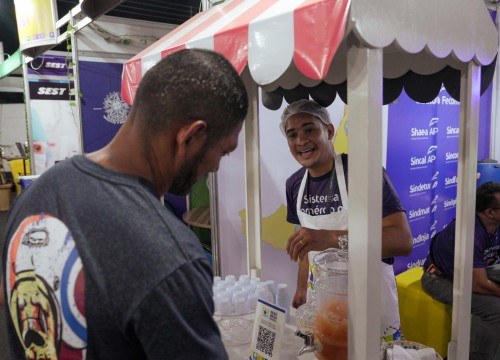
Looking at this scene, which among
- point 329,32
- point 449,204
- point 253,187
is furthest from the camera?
point 449,204

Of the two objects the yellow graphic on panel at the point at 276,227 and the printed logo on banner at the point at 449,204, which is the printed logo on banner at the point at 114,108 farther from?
the printed logo on banner at the point at 449,204

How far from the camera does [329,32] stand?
42.1 inches

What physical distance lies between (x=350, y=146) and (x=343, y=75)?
1121 mm

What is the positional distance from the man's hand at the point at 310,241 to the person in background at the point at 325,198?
0.27 m

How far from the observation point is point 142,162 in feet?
2.65

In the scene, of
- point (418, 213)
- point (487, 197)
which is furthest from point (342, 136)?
point (418, 213)

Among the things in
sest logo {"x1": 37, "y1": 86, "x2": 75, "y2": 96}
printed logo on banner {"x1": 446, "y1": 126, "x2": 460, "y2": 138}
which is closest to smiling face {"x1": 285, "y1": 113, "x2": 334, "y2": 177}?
printed logo on banner {"x1": 446, "y1": 126, "x2": 460, "y2": 138}

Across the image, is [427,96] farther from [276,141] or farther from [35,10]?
[35,10]

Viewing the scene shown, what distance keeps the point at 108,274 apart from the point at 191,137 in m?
0.30

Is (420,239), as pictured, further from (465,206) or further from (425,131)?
(465,206)

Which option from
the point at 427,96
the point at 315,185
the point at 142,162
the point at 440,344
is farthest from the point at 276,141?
the point at 142,162

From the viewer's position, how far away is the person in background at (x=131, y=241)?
0.68 metres

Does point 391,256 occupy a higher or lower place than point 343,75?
lower

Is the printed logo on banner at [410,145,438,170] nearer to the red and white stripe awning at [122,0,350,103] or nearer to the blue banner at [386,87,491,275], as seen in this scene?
the blue banner at [386,87,491,275]
